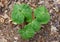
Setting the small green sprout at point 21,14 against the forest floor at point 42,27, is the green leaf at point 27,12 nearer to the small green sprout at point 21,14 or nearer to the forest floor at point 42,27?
the small green sprout at point 21,14

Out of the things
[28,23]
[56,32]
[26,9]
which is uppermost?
[26,9]

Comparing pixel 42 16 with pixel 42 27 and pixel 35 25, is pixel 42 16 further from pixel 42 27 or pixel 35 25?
pixel 42 27

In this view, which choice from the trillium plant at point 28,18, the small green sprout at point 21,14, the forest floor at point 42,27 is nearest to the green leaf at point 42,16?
the trillium plant at point 28,18

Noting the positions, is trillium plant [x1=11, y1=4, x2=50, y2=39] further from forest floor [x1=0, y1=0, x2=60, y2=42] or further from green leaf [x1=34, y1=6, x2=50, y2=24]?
forest floor [x1=0, y1=0, x2=60, y2=42]

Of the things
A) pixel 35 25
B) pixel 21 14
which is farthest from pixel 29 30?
pixel 21 14

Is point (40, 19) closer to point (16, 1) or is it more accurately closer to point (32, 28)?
point (32, 28)

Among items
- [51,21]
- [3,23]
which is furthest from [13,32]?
[51,21]

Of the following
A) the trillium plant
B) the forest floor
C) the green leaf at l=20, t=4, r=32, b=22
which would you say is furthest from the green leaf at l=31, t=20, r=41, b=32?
the forest floor

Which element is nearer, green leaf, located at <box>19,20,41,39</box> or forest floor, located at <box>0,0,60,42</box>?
green leaf, located at <box>19,20,41,39</box>
